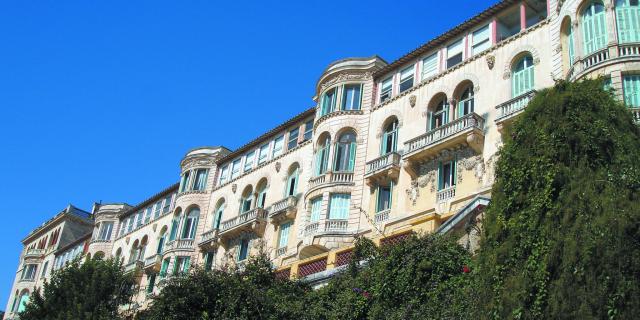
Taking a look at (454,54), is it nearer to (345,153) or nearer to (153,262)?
(345,153)

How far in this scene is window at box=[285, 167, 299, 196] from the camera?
4109cm

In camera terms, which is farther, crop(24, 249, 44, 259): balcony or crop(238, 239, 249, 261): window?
crop(24, 249, 44, 259): balcony

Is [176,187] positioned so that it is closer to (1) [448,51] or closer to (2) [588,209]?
(1) [448,51]

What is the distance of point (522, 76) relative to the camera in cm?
3011

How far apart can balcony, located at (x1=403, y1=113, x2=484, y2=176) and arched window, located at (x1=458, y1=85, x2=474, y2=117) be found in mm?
1616

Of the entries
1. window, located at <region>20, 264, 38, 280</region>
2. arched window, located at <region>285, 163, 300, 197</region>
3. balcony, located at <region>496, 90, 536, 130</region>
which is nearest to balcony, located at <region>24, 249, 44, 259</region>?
window, located at <region>20, 264, 38, 280</region>

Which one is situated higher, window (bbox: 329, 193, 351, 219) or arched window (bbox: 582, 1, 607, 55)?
arched window (bbox: 582, 1, 607, 55)

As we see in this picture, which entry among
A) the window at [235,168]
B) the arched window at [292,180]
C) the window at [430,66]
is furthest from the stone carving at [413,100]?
the window at [235,168]

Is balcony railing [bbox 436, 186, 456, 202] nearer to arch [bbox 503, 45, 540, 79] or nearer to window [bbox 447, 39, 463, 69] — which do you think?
arch [bbox 503, 45, 540, 79]

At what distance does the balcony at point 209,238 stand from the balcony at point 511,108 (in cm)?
2217

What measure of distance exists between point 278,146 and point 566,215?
103 ft

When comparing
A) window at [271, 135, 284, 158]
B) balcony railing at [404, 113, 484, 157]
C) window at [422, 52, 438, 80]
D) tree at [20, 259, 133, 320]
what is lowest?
tree at [20, 259, 133, 320]

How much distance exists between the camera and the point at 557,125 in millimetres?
16516

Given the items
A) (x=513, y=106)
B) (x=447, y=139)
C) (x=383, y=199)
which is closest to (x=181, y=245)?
(x=383, y=199)
